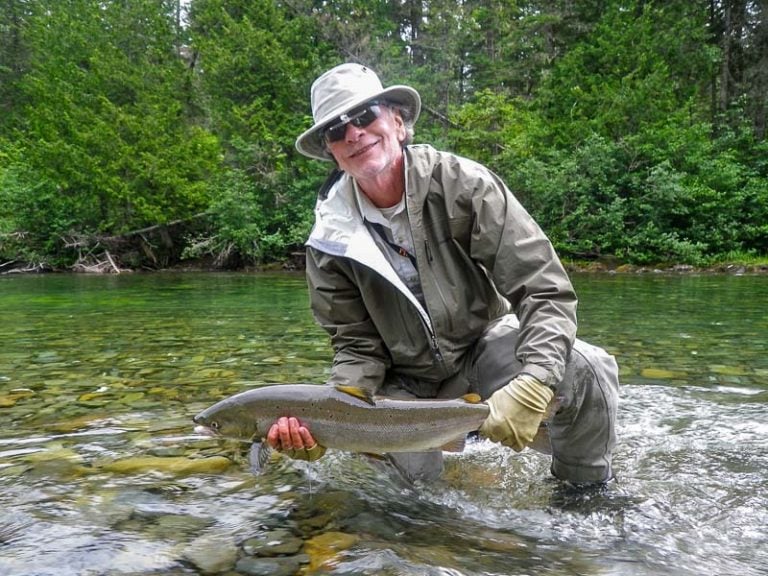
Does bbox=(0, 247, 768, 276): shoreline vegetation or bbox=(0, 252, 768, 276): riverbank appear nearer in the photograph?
bbox=(0, 252, 768, 276): riverbank

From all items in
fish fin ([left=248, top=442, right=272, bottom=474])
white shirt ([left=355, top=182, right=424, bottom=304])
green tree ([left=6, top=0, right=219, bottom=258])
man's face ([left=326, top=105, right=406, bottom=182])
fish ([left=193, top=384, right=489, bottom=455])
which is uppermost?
green tree ([left=6, top=0, right=219, bottom=258])

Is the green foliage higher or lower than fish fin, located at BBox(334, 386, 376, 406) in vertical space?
higher

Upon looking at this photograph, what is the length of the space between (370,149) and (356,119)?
0.57 ft

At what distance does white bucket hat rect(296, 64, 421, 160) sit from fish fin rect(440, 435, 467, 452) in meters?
1.71

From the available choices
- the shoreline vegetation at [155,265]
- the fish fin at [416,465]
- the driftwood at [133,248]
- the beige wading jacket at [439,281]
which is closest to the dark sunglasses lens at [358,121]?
the beige wading jacket at [439,281]

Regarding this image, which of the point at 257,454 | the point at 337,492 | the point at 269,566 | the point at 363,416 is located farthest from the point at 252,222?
the point at 269,566

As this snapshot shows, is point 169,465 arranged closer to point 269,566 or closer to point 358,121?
point 269,566

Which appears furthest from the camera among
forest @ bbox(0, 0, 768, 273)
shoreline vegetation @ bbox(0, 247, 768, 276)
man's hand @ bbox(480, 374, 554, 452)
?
shoreline vegetation @ bbox(0, 247, 768, 276)

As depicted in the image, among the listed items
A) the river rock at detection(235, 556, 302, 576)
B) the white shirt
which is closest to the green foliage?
the white shirt

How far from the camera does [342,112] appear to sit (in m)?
3.30

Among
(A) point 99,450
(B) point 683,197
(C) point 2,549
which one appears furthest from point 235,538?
(B) point 683,197

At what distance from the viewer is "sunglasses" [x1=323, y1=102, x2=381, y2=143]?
3320 mm

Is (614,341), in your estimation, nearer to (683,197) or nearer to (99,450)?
(99,450)

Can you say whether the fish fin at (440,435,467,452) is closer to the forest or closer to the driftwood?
the forest
